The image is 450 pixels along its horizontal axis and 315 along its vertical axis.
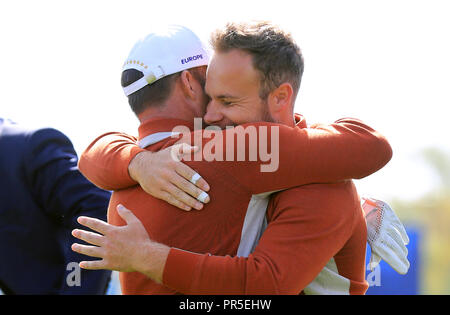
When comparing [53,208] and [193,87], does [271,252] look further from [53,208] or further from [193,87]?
[53,208]

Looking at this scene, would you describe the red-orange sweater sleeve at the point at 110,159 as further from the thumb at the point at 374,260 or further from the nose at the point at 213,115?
the thumb at the point at 374,260

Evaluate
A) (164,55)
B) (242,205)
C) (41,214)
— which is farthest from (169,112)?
(41,214)

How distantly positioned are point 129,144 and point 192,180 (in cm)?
43

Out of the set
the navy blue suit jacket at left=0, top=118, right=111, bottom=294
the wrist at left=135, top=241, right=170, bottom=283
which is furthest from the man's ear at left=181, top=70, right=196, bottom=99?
the navy blue suit jacket at left=0, top=118, right=111, bottom=294

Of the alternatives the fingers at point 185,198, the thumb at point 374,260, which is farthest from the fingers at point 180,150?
the thumb at point 374,260

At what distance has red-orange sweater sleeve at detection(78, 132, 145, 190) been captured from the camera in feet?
8.19

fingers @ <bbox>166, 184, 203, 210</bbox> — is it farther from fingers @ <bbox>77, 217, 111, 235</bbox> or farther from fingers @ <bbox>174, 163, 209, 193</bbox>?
fingers @ <bbox>77, 217, 111, 235</bbox>

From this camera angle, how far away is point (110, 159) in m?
2.57

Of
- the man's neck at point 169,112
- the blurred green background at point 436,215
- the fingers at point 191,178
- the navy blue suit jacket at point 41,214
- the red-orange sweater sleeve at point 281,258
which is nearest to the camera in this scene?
the red-orange sweater sleeve at point 281,258

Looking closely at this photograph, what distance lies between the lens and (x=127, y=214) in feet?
7.79

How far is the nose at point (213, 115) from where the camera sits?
8.31 ft

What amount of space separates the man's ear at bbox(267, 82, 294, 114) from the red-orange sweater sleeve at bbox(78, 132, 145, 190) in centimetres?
51

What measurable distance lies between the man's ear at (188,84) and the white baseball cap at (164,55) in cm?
3

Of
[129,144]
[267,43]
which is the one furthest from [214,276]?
[267,43]
